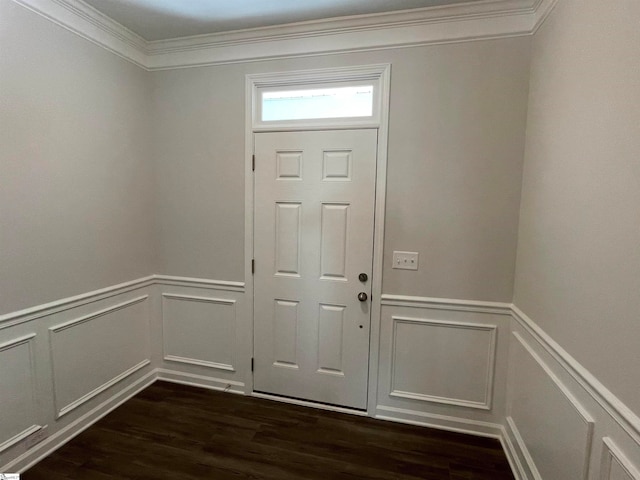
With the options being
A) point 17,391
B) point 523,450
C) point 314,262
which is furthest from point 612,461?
point 17,391

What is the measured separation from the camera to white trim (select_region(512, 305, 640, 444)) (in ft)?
3.30

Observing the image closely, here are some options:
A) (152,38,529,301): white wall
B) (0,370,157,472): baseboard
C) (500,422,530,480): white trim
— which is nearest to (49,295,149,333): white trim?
(0,370,157,472): baseboard

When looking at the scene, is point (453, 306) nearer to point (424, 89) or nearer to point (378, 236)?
point (378, 236)

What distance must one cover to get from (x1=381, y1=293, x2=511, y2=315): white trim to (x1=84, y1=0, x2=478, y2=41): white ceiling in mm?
1895

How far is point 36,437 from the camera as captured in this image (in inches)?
77.1

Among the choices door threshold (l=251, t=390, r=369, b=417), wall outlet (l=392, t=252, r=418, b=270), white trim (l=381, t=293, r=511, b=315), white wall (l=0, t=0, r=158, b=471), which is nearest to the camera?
white wall (l=0, t=0, r=158, b=471)

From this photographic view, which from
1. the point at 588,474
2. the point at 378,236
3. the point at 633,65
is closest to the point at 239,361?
the point at 378,236

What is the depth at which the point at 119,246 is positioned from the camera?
2498 mm

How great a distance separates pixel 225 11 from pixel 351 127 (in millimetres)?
1113

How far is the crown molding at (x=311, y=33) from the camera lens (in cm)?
201

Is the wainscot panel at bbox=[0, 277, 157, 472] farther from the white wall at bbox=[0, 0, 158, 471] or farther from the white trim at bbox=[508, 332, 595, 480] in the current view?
the white trim at bbox=[508, 332, 595, 480]

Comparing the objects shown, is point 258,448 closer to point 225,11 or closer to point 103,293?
point 103,293

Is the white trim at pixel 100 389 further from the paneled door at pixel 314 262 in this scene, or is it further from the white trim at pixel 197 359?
the paneled door at pixel 314 262

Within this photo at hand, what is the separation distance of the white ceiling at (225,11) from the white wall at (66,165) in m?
0.31
